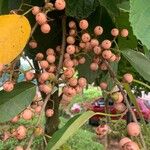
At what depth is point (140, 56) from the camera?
0.80 metres

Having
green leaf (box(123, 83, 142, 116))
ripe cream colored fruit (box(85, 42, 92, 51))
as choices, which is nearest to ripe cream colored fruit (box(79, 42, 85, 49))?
ripe cream colored fruit (box(85, 42, 92, 51))

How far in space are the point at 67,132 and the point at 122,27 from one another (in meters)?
0.33

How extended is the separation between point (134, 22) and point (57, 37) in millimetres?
381

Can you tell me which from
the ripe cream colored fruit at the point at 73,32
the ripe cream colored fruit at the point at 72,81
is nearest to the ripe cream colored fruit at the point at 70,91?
the ripe cream colored fruit at the point at 72,81

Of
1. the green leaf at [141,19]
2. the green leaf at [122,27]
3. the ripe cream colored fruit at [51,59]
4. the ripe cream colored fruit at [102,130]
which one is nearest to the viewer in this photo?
the green leaf at [141,19]

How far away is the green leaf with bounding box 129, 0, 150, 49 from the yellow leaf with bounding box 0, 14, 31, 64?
0.62ft

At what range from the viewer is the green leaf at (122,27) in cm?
87

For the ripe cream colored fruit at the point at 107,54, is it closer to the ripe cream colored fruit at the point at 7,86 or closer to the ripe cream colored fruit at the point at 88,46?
the ripe cream colored fruit at the point at 88,46

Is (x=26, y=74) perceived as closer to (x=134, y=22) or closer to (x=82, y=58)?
(x=82, y=58)

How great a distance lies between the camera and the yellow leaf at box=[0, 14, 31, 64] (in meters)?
0.65

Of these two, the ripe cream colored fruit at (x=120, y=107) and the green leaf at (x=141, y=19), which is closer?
the green leaf at (x=141, y=19)

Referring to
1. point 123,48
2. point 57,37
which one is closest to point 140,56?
point 123,48

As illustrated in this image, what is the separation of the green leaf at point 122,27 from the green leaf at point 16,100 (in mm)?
203

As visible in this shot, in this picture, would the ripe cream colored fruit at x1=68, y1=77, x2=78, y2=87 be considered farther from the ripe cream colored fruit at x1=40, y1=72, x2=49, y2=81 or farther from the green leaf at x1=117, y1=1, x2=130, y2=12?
the green leaf at x1=117, y1=1, x2=130, y2=12
